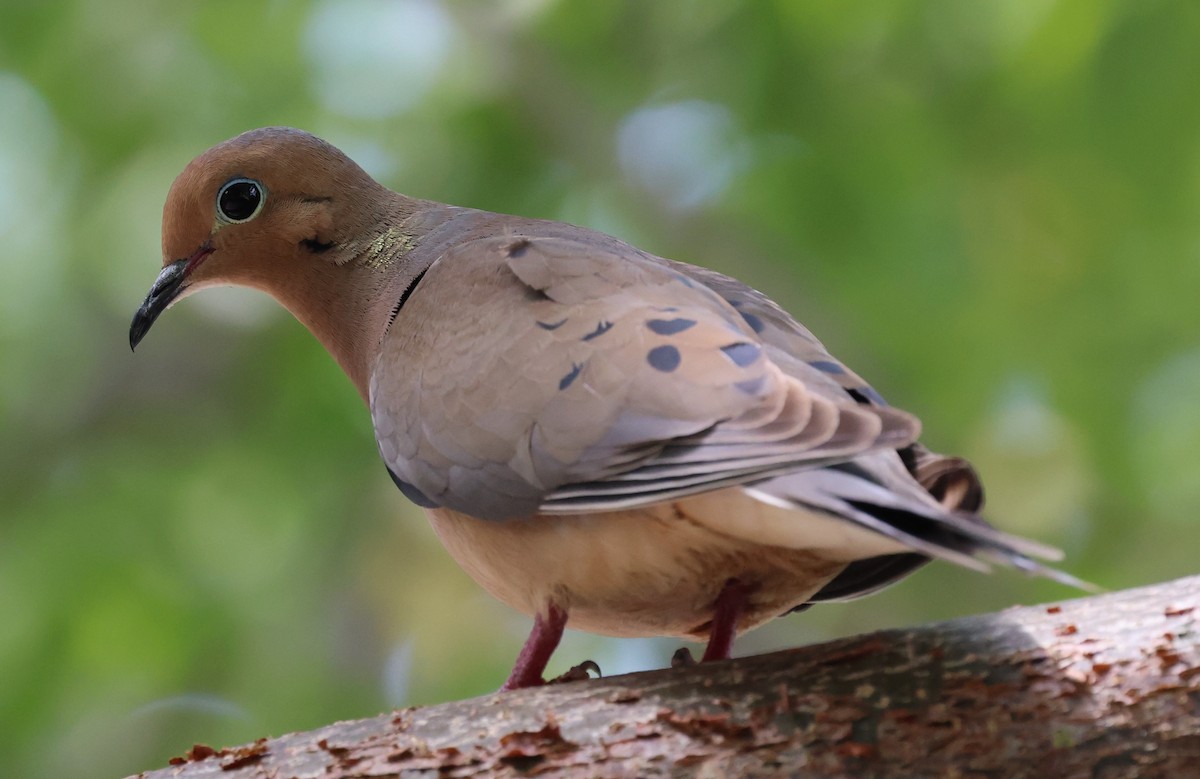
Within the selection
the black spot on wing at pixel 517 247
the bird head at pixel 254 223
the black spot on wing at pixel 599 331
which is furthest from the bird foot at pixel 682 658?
the bird head at pixel 254 223

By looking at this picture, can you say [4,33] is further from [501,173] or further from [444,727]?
[444,727]

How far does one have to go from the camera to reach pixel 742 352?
227 centimetres

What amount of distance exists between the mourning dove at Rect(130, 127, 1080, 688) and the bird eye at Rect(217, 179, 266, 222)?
0.14ft

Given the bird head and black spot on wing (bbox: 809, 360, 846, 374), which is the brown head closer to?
the bird head

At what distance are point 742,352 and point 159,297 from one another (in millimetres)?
1670

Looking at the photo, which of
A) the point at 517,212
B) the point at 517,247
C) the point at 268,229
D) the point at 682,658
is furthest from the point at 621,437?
the point at 517,212

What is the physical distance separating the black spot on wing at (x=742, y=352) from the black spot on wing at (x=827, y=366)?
19 centimetres

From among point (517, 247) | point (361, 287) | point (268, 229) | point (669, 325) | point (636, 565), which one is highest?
point (268, 229)

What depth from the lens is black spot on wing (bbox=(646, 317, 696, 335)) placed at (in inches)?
92.7

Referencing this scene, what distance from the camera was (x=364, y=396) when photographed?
10.5ft

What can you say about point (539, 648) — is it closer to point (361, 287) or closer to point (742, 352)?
point (742, 352)

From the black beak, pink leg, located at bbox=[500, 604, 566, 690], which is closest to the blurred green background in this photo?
the black beak

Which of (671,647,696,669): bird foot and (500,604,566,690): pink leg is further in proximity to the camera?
(500,604,566,690): pink leg

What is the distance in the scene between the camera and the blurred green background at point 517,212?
4320mm
